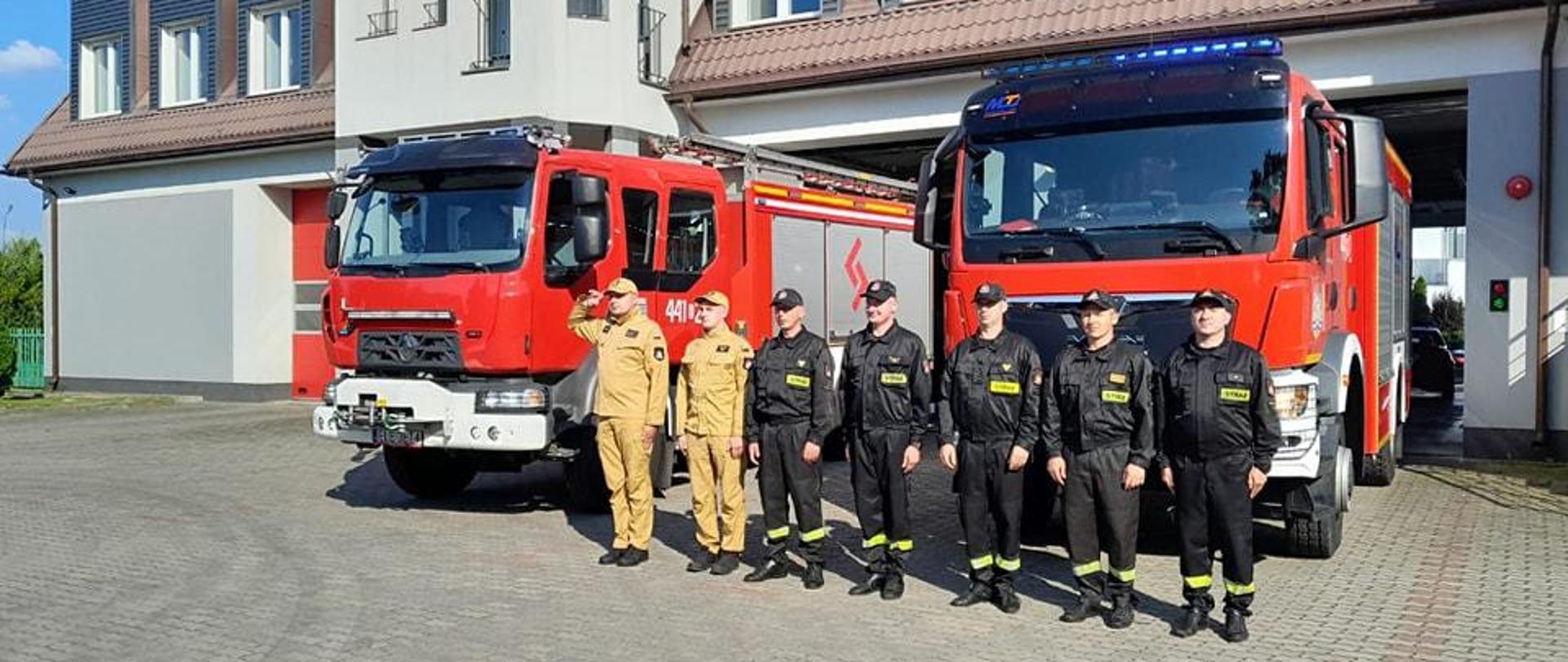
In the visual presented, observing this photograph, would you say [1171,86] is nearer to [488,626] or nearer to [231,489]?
[488,626]

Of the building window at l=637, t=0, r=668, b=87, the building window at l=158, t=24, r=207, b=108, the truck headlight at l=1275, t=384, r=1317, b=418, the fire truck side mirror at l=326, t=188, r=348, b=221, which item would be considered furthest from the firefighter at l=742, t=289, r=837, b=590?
the building window at l=158, t=24, r=207, b=108

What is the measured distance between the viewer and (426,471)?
36.2 ft

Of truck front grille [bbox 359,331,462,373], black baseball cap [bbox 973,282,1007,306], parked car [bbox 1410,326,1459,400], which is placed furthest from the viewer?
parked car [bbox 1410,326,1459,400]

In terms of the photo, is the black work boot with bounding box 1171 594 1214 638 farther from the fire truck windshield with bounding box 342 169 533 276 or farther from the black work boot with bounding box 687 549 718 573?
the fire truck windshield with bounding box 342 169 533 276

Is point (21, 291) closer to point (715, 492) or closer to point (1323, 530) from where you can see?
point (715, 492)

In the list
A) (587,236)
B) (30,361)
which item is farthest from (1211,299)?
(30,361)

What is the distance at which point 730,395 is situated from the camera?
7.93 meters

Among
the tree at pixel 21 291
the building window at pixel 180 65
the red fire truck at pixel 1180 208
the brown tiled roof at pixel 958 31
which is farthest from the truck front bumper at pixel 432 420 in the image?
the tree at pixel 21 291

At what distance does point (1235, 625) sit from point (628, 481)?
3.66 m

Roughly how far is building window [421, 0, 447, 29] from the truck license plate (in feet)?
31.6

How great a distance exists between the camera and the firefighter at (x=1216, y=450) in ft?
20.5

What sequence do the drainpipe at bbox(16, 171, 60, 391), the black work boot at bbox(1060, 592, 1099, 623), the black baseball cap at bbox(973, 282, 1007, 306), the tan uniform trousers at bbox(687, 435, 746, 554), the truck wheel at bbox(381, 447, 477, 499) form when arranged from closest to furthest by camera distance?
the black work boot at bbox(1060, 592, 1099, 623)
the black baseball cap at bbox(973, 282, 1007, 306)
the tan uniform trousers at bbox(687, 435, 746, 554)
the truck wheel at bbox(381, 447, 477, 499)
the drainpipe at bbox(16, 171, 60, 391)

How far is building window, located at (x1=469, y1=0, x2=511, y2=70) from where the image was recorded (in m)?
17.2

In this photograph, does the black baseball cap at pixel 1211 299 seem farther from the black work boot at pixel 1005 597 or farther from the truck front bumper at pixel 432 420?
the truck front bumper at pixel 432 420
